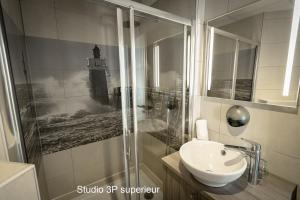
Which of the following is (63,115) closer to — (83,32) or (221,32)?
(83,32)

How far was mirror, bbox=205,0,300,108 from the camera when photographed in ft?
2.77

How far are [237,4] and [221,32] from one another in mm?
205

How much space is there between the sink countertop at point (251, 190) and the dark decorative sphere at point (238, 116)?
14.3 inches

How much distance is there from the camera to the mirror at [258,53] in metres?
0.84

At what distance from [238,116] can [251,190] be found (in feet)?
1.53

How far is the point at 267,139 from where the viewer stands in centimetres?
97

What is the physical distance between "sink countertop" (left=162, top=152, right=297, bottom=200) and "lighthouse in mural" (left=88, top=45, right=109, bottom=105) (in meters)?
1.34

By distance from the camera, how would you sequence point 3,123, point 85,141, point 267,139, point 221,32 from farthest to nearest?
point 85,141 → point 221,32 → point 267,139 → point 3,123

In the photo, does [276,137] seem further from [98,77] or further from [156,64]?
[98,77]

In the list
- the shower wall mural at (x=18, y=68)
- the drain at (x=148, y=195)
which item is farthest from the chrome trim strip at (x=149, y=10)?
the drain at (x=148, y=195)

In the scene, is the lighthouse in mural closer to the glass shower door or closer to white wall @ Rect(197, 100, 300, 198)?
the glass shower door

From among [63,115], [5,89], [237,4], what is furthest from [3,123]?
[237,4]

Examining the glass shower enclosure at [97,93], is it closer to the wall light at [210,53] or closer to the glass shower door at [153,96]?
the glass shower door at [153,96]

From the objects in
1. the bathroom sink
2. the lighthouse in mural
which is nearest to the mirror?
the bathroom sink
